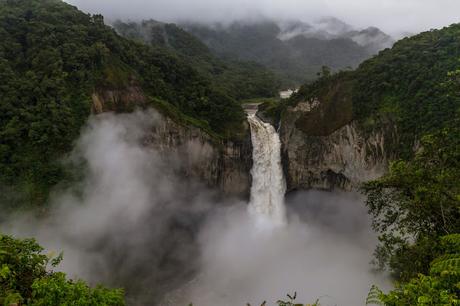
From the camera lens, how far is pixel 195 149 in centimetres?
3897

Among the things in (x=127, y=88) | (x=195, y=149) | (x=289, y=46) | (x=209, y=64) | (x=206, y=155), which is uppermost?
(x=289, y=46)

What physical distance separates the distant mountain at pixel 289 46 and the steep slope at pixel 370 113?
327 ft

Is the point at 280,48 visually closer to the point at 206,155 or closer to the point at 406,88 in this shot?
the point at 206,155

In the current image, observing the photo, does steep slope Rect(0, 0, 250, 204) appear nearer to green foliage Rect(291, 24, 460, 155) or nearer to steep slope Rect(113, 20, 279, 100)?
green foliage Rect(291, 24, 460, 155)

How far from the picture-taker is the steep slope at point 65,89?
31766 millimetres

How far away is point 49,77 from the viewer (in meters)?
34.8

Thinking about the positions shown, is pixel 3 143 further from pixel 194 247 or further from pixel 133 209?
pixel 194 247

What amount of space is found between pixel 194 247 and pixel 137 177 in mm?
9479

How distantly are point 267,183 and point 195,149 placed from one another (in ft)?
31.0

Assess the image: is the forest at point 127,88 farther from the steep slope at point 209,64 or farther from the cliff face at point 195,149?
the steep slope at point 209,64

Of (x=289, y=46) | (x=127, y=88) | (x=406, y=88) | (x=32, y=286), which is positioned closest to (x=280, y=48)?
(x=289, y=46)

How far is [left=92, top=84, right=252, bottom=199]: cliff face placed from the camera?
1465 inches

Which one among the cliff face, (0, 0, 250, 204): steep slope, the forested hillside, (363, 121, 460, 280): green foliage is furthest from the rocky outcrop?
(363, 121, 460, 280): green foliage

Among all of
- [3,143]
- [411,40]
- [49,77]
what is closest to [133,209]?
[3,143]
